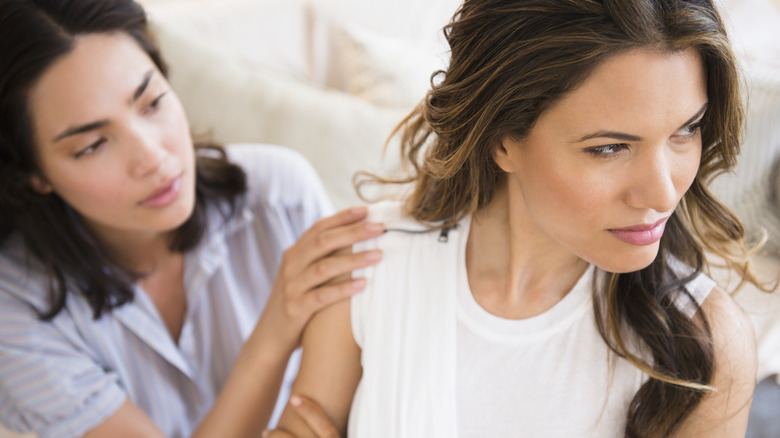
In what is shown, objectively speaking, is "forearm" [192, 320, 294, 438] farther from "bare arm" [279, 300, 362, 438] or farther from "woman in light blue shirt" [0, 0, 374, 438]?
"bare arm" [279, 300, 362, 438]

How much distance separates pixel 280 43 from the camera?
224 cm

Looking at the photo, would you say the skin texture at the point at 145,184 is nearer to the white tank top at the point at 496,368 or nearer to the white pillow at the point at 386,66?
the white tank top at the point at 496,368

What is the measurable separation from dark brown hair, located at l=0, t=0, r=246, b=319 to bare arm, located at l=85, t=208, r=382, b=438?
11.1 inches

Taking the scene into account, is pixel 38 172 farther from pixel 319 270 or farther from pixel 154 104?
pixel 319 270

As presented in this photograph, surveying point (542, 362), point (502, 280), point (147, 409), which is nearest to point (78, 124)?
point (147, 409)

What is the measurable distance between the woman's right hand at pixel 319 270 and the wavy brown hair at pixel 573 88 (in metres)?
0.11

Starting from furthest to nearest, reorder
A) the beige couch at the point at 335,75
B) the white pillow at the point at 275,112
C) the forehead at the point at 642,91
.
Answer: the white pillow at the point at 275,112
the beige couch at the point at 335,75
the forehead at the point at 642,91

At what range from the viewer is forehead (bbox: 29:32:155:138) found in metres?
1.23

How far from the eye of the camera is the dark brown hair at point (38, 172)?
1241 millimetres

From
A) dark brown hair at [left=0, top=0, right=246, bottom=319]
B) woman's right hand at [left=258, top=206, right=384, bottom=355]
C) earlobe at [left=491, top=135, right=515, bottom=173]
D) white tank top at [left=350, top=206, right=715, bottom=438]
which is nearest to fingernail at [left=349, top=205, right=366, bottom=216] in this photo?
woman's right hand at [left=258, top=206, right=384, bottom=355]

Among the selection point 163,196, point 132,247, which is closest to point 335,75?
point 132,247

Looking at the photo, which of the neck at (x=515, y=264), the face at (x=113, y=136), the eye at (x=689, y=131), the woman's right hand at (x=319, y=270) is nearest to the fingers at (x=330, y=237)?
the woman's right hand at (x=319, y=270)

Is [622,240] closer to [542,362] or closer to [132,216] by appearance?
[542,362]

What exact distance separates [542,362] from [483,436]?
0.15m
